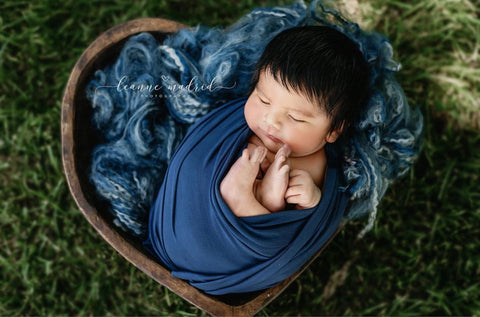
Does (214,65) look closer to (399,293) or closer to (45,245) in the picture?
(45,245)

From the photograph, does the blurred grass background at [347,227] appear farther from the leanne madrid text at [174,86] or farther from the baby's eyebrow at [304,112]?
→ the baby's eyebrow at [304,112]

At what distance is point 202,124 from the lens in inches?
66.3

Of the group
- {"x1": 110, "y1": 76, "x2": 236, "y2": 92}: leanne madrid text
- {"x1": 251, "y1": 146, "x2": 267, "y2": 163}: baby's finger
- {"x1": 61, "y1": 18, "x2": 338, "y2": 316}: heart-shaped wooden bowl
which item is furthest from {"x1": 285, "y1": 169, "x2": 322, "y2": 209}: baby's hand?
{"x1": 110, "y1": 76, "x2": 236, "y2": 92}: leanne madrid text

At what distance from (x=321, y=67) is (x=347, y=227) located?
97 centimetres

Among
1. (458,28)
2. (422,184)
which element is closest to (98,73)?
(422,184)

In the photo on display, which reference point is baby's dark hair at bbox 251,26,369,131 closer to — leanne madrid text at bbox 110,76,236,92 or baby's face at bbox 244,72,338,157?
baby's face at bbox 244,72,338,157

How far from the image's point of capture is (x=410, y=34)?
2.27 metres

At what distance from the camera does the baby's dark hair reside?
1377 millimetres

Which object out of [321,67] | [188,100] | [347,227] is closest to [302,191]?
[321,67]

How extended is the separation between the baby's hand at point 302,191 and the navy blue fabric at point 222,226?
0.04m

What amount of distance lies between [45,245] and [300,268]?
1209 mm

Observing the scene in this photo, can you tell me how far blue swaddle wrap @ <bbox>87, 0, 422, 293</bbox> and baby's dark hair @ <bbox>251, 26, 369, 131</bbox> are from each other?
0.22 metres

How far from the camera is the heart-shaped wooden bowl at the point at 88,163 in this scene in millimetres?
1578

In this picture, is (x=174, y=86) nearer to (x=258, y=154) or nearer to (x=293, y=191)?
(x=258, y=154)
